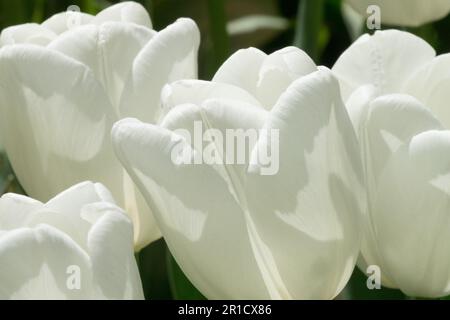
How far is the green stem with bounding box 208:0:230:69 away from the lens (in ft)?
3.01

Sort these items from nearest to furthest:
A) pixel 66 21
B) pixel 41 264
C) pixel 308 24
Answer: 1. pixel 41 264
2. pixel 66 21
3. pixel 308 24

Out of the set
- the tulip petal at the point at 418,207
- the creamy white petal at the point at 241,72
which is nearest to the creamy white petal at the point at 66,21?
the creamy white petal at the point at 241,72

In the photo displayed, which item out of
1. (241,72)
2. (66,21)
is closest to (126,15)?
(66,21)

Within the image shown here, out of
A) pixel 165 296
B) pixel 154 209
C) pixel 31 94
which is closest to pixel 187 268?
pixel 154 209

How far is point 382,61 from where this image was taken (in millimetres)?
642

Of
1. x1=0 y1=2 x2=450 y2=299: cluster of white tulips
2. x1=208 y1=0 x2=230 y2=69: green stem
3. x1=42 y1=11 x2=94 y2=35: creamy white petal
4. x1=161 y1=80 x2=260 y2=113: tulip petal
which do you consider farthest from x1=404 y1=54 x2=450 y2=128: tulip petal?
x1=208 y1=0 x2=230 y2=69: green stem

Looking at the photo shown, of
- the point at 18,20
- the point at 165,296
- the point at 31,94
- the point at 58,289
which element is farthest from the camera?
the point at 18,20

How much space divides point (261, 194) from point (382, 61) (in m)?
Result: 0.15

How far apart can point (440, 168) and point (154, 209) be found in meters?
0.14

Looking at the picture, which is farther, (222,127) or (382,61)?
(382,61)

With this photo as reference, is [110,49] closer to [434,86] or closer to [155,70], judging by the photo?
[155,70]

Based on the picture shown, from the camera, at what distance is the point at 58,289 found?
0.49 m

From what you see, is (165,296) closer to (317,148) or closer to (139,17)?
(139,17)

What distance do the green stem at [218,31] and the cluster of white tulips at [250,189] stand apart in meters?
0.29
